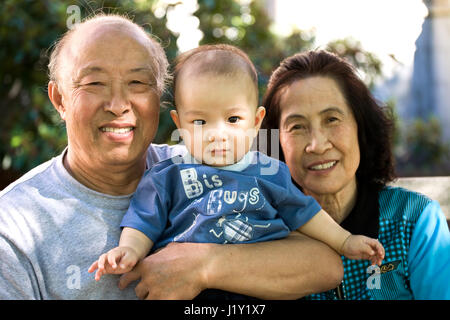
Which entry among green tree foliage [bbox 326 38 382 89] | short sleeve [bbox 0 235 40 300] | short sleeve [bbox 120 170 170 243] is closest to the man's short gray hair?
short sleeve [bbox 120 170 170 243]

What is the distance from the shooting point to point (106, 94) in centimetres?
204

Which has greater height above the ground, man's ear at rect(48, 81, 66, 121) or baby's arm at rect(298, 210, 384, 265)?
man's ear at rect(48, 81, 66, 121)

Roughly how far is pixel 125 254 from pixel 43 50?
2.85 metres

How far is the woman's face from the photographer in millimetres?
2439

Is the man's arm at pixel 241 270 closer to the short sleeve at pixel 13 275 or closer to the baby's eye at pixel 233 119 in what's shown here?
the short sleeve at pixel 13 275

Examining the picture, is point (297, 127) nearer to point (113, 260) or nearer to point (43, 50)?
point (113, 260)

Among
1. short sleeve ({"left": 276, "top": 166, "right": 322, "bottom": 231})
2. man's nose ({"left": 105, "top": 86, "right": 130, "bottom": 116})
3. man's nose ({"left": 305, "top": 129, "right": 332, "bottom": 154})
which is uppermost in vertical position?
man's nose ({"left": 105, "top": 86, "right": 130, "bottom": 116})

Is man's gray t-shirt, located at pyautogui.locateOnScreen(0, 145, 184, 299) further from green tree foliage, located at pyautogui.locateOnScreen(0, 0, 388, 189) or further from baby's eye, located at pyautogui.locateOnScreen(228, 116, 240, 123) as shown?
green tree foliage, located at pyautogui.locateOnScreen(0, 0, 388, 189)

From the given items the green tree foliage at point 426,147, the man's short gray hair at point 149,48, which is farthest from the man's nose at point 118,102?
the green tree foliage at point 426,147

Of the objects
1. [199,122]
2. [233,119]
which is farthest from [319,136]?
[199,122]

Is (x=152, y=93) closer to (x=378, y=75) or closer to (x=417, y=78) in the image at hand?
(x=378, y=75)

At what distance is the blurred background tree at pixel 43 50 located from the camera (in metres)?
4.05
